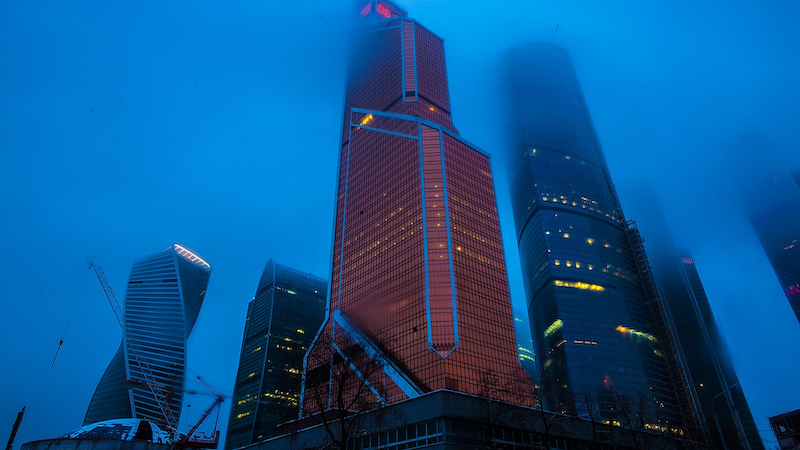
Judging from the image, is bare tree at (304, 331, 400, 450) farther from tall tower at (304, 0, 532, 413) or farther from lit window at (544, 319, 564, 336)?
lit window at (544, 319, 564, 336)

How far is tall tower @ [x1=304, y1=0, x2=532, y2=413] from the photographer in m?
112

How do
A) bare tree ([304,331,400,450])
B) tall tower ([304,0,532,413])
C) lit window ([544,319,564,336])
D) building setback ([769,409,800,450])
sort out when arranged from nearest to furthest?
bare tree ([304,331,400,450]) → tall tower ([304,0,532,413]) → building setback ([769,409,800,450]) → lit window ([544,319,564,336])

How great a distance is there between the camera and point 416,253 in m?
126

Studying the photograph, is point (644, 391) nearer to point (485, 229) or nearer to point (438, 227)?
point (485, 229)

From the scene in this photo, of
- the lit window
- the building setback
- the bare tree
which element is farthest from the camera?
the lit window

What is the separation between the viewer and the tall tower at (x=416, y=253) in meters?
112

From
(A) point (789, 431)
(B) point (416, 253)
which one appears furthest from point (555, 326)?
(B) point (416, 253)

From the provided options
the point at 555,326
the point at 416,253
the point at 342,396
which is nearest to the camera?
the point at 342,396

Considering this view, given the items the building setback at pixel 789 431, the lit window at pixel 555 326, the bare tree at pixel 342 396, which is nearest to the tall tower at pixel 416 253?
the bare tree at pixel 342 396

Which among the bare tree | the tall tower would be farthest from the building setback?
the bare tree

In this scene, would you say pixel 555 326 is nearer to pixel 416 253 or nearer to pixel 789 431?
pixel 789 431

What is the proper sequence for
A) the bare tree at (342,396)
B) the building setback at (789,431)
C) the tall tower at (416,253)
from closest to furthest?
the bare tree at (342,396)
the tall tower at (416,253)
the building setback at (789,431)

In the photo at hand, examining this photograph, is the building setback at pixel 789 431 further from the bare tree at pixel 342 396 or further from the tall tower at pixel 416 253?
the bare tree at pixel 342 396

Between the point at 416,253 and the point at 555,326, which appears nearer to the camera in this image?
the point at 416,253
